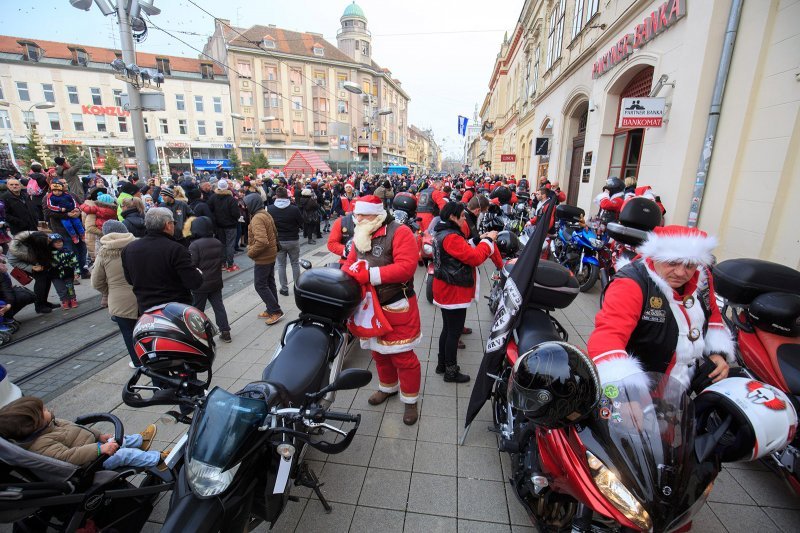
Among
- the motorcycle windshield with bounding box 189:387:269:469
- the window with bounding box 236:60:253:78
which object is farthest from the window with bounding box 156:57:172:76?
the motorcycle windshield with bounding box 189:387:269:469

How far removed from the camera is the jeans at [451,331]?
11.9 ft

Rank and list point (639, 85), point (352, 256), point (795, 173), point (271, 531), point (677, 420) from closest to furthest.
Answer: point (677, 420), point (271, 531), point (352, 256), point (795, 173), point (639, 85)

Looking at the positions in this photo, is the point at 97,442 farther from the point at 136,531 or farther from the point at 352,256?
the point at 352,256

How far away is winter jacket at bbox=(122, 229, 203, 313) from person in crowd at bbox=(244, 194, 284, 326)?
1637mm

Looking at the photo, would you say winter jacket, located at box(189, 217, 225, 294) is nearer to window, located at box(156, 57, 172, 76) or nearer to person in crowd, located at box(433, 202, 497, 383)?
Result: person in crowd, located at box(433, 202, 497, 383)

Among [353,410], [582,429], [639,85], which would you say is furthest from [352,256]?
[639,85]

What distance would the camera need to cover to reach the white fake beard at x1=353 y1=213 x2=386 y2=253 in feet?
10.3

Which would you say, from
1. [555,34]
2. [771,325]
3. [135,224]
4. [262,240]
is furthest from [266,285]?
[555,34]

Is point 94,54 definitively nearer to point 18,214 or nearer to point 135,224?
point 18,214

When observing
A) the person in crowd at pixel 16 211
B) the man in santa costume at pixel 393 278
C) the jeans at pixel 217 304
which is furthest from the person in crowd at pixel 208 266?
the person in crowd at pixel 16 211

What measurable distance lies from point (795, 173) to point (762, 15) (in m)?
2.20

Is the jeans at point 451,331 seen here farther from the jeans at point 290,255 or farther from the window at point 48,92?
the window at point 48,92

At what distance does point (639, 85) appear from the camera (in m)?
8.45

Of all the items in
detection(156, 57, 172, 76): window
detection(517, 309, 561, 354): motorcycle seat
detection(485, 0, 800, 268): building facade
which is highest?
detection(156, 57, 172, 76): window
